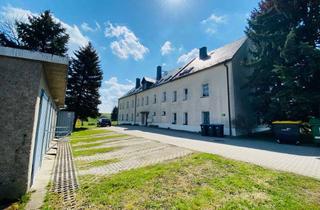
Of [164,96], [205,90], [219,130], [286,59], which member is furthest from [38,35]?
[286,59]

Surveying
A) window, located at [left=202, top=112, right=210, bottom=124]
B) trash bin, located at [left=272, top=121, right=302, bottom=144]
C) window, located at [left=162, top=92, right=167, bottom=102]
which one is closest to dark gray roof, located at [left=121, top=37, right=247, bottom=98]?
window, located at [left=162, top=92, right=167, bottom=102]

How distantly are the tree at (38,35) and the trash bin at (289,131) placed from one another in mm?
26540

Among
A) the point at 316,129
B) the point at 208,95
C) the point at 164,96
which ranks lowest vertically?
the point at 316,129

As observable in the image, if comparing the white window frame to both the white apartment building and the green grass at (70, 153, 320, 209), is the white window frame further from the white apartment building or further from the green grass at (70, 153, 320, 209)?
the green grass at (70, 153, 320, 209)

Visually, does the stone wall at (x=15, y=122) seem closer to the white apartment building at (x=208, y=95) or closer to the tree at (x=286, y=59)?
the tree at (x=286, y=59)

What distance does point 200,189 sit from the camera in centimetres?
413

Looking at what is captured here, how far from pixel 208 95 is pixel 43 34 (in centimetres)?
2312

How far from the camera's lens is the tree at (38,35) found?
22.0 m

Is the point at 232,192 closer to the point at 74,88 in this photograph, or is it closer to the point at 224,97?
the point at 224,97

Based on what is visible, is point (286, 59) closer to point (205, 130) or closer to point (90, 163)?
point (205, 130)

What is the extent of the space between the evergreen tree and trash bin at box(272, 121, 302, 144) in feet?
87.1

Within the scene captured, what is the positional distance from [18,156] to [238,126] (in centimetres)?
1590

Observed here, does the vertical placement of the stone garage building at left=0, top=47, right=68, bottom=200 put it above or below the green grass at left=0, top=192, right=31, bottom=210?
above

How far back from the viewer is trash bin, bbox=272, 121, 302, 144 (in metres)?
11.0
